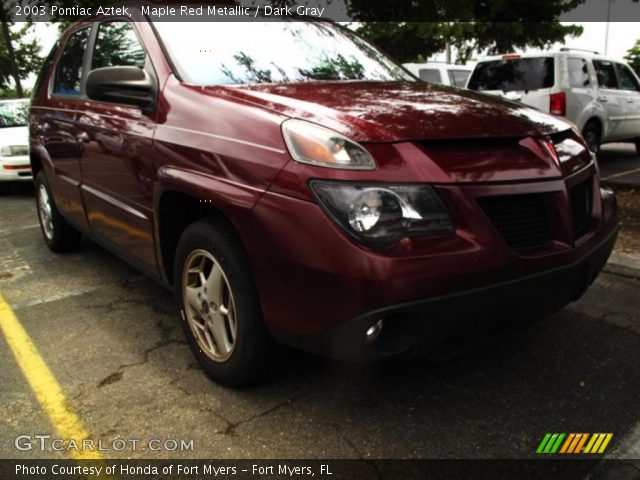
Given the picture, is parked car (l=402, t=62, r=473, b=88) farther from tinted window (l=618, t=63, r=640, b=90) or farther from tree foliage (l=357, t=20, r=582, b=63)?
tinted window (l=618, t=63, r=640, b=90)

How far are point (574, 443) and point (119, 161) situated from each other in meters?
2.50

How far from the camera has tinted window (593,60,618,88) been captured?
9.00m

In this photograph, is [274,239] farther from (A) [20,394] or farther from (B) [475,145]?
(A) [20,394]

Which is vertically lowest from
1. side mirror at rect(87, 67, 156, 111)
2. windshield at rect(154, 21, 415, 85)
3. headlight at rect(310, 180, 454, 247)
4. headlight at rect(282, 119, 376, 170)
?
headlight at rect(310, 180, 454, 247)

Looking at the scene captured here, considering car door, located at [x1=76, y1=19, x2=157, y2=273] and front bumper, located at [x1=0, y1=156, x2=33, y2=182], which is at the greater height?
car door, located at [x1=76, y1=19, x2=157, y2=273]

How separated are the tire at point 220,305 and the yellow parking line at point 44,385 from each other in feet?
1.95

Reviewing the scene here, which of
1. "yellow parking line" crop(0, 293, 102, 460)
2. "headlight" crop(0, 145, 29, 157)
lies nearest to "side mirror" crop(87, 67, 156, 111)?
"yellow parking line" crop(0, 293, 102, 460)

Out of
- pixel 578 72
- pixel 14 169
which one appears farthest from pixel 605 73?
pixel 14 169

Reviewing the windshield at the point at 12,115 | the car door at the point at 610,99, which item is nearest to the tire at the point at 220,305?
the car door at the point at 610,99

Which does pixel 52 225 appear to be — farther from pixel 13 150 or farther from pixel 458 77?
pixel 458 77

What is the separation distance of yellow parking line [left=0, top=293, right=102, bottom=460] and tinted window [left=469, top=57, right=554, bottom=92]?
7423 mm

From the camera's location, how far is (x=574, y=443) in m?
2.14

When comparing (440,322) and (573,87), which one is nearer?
(440,322)

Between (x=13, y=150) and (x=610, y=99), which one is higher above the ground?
(x=610, y=99)
